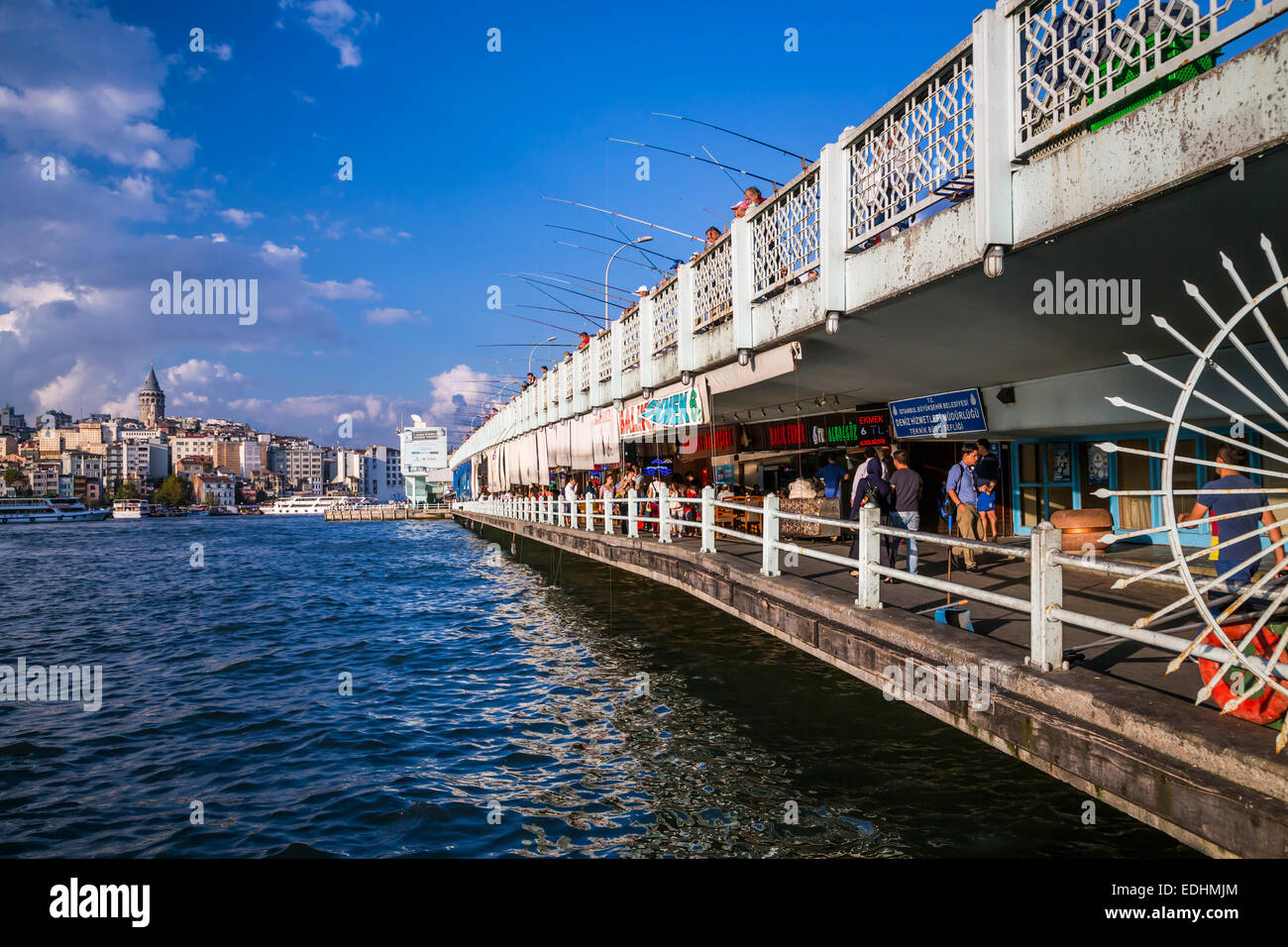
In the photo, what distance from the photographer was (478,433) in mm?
52594

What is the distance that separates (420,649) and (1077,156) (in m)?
11.2

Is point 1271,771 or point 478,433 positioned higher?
point 478,433

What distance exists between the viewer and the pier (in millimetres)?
3547

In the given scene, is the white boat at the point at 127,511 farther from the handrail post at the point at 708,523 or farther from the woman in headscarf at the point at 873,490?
the woman in headscarf at the point at 873,490

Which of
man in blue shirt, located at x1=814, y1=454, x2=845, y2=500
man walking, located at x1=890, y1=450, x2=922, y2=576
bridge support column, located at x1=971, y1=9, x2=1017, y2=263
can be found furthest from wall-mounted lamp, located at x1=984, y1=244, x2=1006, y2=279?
man in blue shirt, located at x1=814, y1=454, x2=845, y2=500

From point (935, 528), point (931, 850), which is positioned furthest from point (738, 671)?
point (935, 528)

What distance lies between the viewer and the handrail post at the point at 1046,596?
16.2 ft

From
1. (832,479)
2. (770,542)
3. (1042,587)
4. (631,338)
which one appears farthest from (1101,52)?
(631,338)

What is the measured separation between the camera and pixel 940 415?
13898 millimetres
